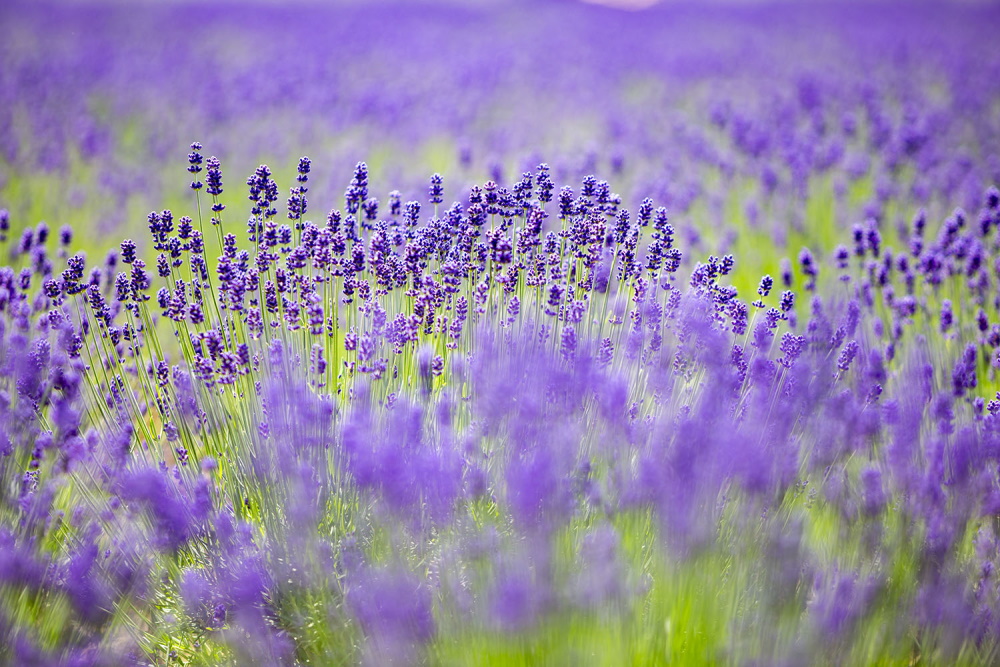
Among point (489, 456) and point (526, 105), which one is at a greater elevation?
point (526, 105)

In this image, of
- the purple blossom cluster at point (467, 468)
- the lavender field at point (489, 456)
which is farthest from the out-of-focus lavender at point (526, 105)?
the purple blossom cluster at point (467, 468)

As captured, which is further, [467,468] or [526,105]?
[526,105]

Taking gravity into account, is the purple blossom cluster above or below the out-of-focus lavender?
below

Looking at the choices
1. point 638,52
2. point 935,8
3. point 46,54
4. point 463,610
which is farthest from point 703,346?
point 935,8

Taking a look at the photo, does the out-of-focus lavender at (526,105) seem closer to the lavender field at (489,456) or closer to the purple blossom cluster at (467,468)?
the lavender field at (489,456)

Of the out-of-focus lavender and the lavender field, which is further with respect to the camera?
the out-of-focus lavender

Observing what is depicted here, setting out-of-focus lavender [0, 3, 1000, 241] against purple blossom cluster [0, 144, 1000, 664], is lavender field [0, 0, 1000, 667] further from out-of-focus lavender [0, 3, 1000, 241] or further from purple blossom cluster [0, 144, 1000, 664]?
out-of-focus lavender [0, 3, 1000, 241]

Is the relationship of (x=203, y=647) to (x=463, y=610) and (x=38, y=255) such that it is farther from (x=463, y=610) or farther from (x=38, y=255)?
(x=38, y=255)

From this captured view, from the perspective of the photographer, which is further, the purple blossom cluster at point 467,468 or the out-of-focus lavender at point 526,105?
the out-of-focus lavender at point 526,105

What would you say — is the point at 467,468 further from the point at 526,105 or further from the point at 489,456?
the point at 526,105

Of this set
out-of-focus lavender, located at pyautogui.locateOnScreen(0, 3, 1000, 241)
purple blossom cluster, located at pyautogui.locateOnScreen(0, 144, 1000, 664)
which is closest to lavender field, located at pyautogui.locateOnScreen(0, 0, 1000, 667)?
purple blossom cluster, located at pyautogui.locateOnScreen(0, 144, 1000, 664)

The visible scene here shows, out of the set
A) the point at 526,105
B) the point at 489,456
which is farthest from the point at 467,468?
the point at 526,105
